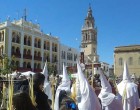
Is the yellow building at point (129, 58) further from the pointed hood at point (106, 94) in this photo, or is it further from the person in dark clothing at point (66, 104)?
the person in dark clothing at point (66, 104)

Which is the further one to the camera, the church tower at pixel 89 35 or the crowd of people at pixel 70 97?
the church tower at pixel 89 35

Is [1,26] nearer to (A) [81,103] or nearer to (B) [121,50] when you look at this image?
(B) [121,50]

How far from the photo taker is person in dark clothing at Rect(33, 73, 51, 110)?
504 cm

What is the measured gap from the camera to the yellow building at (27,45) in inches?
1923

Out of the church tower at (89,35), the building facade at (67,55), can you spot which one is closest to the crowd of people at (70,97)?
the building facade at (67,55)

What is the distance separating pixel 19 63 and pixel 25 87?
45843 mm

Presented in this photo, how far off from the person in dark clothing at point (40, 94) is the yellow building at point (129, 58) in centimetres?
5411

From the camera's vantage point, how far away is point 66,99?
480cm

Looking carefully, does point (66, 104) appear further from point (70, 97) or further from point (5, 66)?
point (5, 66)

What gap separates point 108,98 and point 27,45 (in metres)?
46.1

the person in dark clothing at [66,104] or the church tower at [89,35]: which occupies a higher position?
the church tower at [89,35]

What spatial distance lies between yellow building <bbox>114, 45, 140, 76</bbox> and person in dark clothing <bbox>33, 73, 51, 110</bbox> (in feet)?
178

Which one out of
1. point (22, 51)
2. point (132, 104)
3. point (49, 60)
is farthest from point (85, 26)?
point (132, 104)

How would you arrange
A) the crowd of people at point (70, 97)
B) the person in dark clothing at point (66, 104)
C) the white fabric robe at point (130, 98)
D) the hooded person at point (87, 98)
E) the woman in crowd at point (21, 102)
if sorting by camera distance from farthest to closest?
1. the white fabric robe at point (130, 98)
2. the hooded person at point (87, 98)
3. the person in dark clothing at point (66, 104)
4. the crowd of people at point (70, 97)
5. the woman in crowd at point (21, 102)
